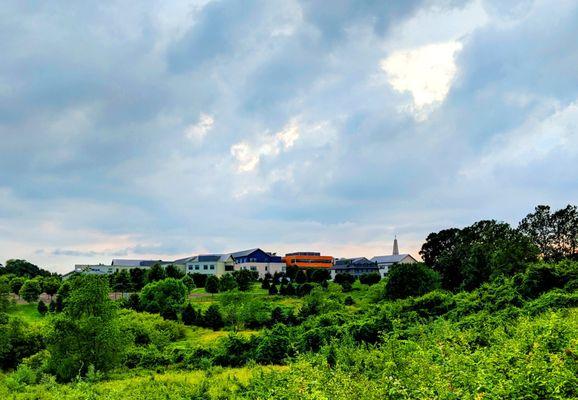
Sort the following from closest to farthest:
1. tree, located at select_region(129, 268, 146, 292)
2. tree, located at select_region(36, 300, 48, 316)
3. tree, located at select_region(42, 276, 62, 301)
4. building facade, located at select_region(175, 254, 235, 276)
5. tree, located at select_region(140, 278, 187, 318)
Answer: tree, located at select_region(140, 278, 187, 318), tree, located at select_region(36, 300, 48, 316), tree, located at select_region(42, 276, 62, 301), tree, located at select_region(129, 268, 146, 292), building facade, located at select_region(175, 254, 235, 276)

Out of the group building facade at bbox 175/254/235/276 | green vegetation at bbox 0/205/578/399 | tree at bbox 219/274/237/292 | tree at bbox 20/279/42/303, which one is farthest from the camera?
building facade at bbox 175/254/235/276

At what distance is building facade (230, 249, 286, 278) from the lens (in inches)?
4151

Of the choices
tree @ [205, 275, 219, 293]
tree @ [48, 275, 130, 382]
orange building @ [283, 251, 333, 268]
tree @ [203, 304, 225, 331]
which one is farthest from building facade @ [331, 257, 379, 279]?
tree @ [48, 275, 130, 382]

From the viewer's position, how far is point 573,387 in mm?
6789

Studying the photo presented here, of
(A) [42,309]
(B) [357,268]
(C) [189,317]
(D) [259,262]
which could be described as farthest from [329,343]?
(D) [259,262]

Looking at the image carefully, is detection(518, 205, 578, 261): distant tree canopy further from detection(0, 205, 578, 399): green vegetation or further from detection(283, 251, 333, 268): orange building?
detection(283, 251, 333, 268): orange building

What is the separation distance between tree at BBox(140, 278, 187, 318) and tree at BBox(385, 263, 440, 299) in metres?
22.6

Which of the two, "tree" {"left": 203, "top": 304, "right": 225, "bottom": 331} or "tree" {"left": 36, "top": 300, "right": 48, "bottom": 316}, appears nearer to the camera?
"tree" {"left": 203, "top": 304, "right": 225, "bottom": 331}

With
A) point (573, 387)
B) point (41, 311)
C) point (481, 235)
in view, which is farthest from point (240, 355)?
point (481, 235)

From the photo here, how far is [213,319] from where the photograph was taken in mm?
43719

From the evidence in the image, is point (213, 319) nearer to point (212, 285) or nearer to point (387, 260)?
point (212, 285)

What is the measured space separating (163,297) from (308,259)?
6571 cm

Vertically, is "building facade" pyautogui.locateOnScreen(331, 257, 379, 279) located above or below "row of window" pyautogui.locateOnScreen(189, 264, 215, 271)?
below

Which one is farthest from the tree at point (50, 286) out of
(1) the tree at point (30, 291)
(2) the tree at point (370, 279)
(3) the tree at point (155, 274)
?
(2) the tree at point (370, 279)
